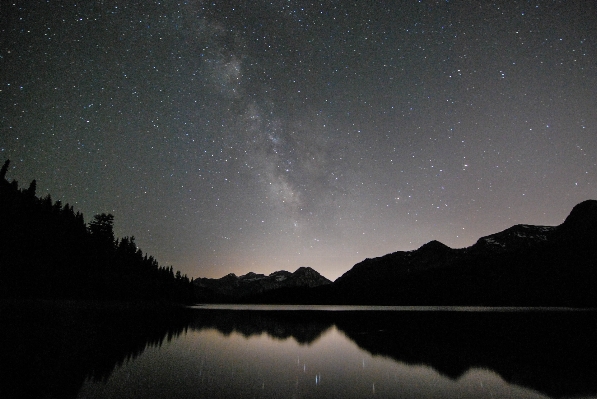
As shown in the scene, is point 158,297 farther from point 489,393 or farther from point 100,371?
point 489,393

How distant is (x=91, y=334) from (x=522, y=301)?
21852 cm

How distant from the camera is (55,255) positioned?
2286 inches

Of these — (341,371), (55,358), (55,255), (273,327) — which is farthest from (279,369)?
(55,255)

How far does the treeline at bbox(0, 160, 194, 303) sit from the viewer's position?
4803 centimetres

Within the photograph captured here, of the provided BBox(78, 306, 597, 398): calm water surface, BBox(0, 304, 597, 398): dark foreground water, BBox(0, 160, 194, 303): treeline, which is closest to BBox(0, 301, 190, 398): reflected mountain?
BBox(0, 304, 597, 398): dark foreground water

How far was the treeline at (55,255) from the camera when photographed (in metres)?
48.0

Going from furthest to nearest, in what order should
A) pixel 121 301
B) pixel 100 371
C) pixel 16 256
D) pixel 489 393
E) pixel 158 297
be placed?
1. pixel 158 297
2. pixel 121 301
3. pixel 16 256
4. pixel 100 371
5. pixel 489 393

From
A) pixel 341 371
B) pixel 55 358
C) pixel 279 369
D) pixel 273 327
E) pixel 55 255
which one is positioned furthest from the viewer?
pixel 55 255

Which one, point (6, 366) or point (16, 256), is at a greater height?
point (16, 256)

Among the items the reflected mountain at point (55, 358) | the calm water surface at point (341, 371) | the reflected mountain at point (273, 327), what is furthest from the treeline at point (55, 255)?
the calm water surface at point (341, 371)

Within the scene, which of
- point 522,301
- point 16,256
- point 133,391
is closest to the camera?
point 133,391

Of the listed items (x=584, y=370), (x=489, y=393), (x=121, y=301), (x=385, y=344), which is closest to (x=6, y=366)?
(x=489, y=393)

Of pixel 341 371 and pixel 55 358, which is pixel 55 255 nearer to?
pixel 55 358

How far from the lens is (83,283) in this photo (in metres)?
62.1
